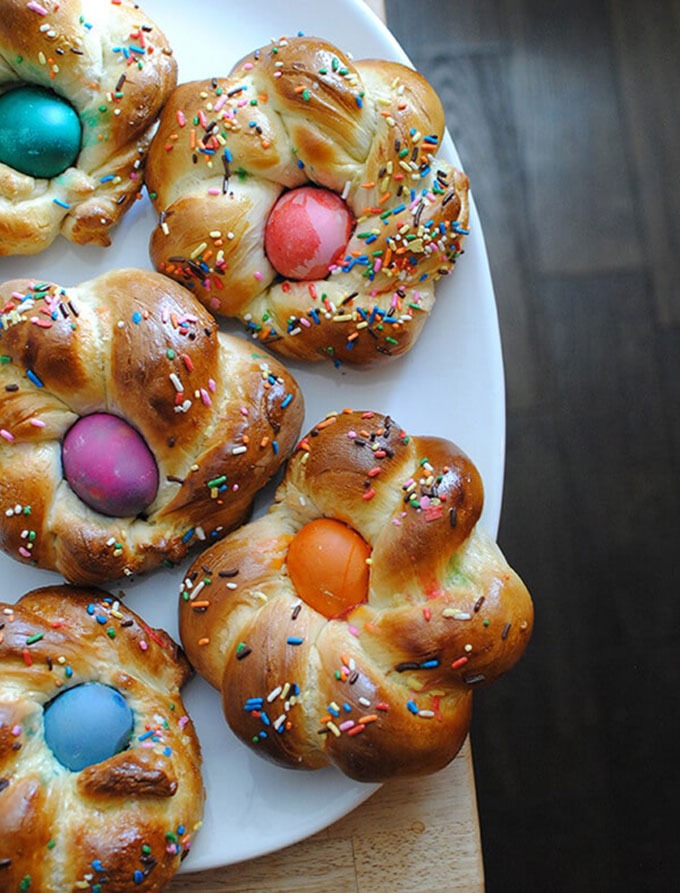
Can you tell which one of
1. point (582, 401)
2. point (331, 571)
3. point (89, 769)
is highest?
point (331, 571)

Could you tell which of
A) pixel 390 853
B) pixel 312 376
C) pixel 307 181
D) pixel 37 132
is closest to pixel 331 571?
pixel 312 376

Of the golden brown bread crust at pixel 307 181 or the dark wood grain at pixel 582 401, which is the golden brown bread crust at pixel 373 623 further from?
the dark wood grain at pixel 582 401

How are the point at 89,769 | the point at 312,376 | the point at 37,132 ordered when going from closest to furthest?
the point at 89,769
the point at 37,132
the point at 312,376

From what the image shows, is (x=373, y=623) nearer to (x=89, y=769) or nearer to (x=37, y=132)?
(x=89, y=769)

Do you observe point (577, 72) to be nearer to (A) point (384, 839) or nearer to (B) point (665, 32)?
(B) point (665, 32)

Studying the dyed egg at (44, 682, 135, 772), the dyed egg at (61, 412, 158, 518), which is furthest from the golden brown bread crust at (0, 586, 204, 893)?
the dyed egg at (61, 412, 158, 518)

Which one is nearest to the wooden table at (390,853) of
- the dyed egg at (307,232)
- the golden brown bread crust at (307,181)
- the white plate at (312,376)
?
the white plate at (312,376)
